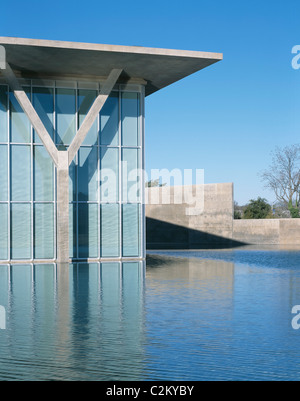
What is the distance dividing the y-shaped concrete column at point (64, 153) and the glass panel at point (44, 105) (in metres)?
1.16

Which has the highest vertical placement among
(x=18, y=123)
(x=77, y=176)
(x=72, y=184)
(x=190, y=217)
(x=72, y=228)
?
(x=18, y=123)

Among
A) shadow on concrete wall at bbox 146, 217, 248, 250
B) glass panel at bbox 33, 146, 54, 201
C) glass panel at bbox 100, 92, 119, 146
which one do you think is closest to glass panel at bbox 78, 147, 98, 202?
glass panel at bbox 100, 92, 119, 146

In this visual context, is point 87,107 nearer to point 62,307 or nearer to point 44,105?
point 44,105

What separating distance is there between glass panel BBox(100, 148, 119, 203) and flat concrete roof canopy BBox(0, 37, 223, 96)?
114 inches

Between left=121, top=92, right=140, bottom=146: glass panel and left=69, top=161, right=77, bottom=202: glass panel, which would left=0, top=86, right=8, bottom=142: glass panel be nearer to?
left=69, top=161, right=77, bottom=202: glass panel

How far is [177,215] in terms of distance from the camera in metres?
44.1

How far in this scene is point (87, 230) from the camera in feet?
76.9

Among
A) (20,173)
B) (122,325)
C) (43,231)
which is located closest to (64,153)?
(20,173)

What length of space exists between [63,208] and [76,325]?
13.7 m

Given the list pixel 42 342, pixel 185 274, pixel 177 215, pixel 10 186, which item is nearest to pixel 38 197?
pixel 10 186

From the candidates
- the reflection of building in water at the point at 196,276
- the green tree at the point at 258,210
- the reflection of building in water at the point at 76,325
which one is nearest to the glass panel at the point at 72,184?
the reflection of building in water at the point at 196,276

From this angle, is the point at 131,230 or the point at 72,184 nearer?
the point at 72,184
